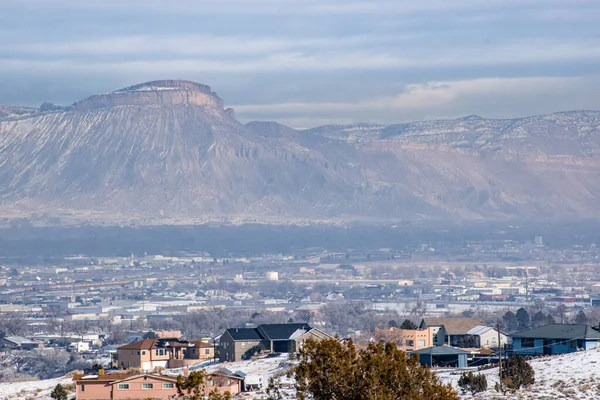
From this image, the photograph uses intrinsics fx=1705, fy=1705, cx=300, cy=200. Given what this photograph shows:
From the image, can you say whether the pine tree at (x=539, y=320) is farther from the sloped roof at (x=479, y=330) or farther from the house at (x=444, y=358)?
the house at (x=444, y=358)

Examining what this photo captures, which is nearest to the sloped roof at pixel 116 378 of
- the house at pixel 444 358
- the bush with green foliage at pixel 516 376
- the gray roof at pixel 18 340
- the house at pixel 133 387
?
the house at pixel 133 387

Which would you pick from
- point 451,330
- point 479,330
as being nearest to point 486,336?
point 479,330

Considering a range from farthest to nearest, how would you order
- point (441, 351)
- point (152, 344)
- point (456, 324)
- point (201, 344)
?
point (456, 324) < point (201, 344) < point (152, 344) < point (441, 351)

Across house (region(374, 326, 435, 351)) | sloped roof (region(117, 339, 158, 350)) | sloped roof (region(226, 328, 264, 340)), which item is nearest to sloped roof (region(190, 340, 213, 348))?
sloped roof (region(226, 328, 264, 340))

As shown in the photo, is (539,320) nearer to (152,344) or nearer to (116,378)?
(152,344)

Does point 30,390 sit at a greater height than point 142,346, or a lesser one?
lesser

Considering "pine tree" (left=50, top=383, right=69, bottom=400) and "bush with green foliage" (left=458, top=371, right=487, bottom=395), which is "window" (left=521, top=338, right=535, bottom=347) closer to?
"bush with green foliage" (left=458, top=371, right=487, bottom=395)
